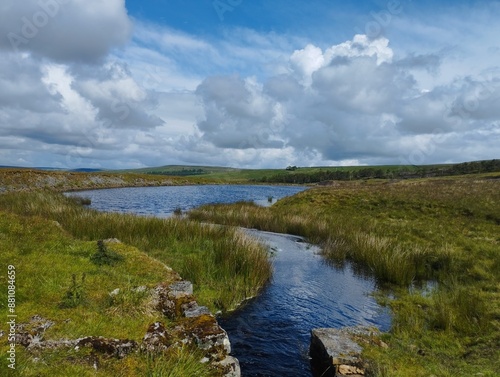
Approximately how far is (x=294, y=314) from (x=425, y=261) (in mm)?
8814

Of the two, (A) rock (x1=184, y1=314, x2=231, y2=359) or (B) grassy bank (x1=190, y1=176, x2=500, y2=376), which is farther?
(B) grassy bank (x1=190, y1=176, x2=500, y2=376)

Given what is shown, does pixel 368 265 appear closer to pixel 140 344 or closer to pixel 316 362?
pixel 316 362

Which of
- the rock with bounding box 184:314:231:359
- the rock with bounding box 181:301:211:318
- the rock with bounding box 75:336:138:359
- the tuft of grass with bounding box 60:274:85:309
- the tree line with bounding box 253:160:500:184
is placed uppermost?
the tree line with bounding box 253:160:500:184

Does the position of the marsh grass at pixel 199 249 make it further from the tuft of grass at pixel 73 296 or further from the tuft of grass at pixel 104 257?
the tuft of grass at pixel 73 296

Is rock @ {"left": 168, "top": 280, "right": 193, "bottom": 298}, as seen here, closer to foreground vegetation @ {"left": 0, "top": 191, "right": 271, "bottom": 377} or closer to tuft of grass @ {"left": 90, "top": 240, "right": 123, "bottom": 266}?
foreground vegetation @ {"left": 0, "top": 191, "right": 271, "bottom": 377}

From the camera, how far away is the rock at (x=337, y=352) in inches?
276

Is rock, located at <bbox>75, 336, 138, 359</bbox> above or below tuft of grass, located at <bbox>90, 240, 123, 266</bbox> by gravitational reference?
below

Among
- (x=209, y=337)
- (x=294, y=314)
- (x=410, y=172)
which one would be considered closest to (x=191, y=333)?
(x=209, y=337)

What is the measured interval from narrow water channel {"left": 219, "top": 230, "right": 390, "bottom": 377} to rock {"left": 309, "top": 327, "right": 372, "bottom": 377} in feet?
1.17

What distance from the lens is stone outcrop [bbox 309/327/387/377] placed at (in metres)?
7.02

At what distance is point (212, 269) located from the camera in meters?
12.8

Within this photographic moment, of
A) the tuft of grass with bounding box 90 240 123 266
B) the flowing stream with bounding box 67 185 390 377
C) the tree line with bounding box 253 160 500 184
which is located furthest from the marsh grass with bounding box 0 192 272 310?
the tree line with bounding box 253 160 500 184

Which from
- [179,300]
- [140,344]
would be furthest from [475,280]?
[140,344]

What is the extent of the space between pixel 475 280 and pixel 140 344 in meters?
13.5
